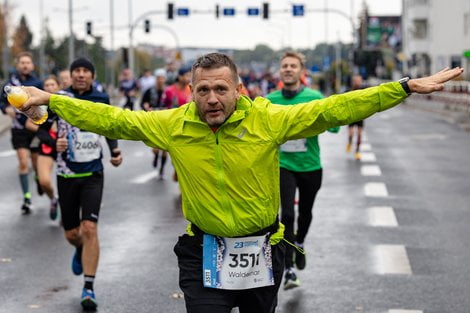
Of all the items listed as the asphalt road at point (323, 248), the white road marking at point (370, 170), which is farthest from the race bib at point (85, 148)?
the white road marking at point (370, 170)

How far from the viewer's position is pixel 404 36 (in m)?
102

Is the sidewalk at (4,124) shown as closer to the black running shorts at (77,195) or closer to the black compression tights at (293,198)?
the black compression tights at (293,198)

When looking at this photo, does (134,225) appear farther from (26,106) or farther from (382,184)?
(26,106)

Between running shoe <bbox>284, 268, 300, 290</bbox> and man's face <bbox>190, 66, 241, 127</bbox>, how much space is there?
3.87m

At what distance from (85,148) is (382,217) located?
5229 mm

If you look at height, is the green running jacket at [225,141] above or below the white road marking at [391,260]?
above

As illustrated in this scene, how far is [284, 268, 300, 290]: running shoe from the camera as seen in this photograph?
28.3 ft

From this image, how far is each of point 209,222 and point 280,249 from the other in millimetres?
466

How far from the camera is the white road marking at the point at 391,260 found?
9391 millimetres

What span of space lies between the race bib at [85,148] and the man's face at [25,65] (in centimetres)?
436

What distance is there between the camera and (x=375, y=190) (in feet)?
51.5

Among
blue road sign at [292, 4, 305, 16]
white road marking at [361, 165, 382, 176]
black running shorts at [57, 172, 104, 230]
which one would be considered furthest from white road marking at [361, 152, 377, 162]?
blue road sign at [292, 4, 305, 16]

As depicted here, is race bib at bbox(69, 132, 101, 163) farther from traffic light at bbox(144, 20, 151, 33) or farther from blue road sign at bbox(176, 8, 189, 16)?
blue road sign at bbox(176, 8, 189, 16)

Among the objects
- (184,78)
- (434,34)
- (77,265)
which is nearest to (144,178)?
(184,78)
